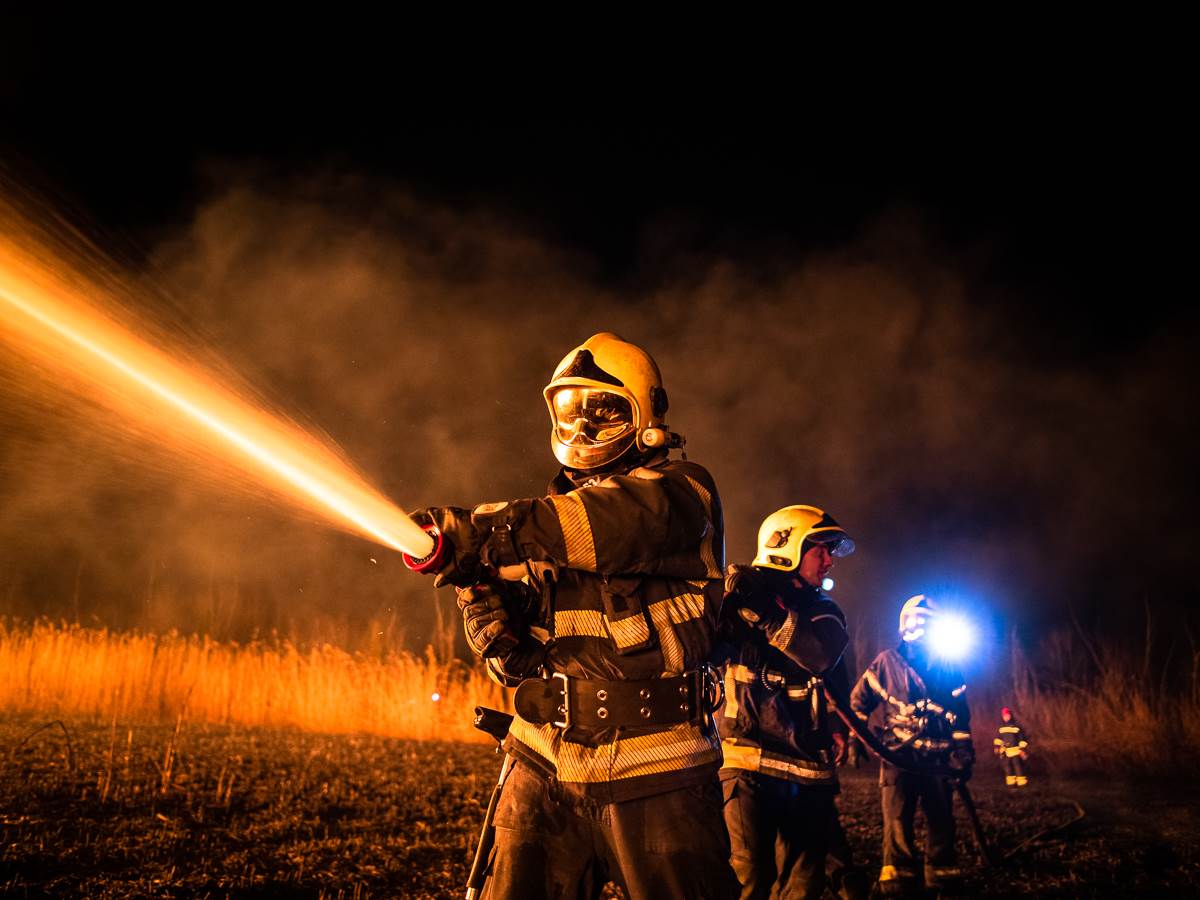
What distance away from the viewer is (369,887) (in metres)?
6.30

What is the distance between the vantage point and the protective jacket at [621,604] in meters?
3.02

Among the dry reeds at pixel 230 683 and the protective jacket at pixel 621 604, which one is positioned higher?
the dry reeds at pixel 230 683

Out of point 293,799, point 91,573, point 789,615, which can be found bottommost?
point 293,799

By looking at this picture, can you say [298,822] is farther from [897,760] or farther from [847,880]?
[897,760]

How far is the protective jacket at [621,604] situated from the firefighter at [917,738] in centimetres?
528

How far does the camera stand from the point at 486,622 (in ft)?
11.3

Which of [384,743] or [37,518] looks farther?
[37,518]

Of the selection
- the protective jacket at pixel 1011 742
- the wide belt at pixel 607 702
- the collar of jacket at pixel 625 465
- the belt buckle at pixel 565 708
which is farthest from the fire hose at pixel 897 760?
the belt buckle at pixel 565 708

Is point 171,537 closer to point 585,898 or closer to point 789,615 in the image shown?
point 789,615

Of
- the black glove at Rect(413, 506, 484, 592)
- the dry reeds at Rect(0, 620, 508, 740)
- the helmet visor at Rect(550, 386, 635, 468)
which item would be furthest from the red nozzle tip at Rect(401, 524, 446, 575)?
the dry reeds at Rect(0, 620, 508, 740)

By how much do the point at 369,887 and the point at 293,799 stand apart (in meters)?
2.24

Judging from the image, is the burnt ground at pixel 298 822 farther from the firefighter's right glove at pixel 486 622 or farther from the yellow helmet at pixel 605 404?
the yellow helmet at pixel 605 404

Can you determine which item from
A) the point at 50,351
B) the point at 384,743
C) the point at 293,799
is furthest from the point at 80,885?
the point at 384,743

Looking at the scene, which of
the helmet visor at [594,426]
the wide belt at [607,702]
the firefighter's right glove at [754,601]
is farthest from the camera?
the firefighter's right glove at [754,601]
